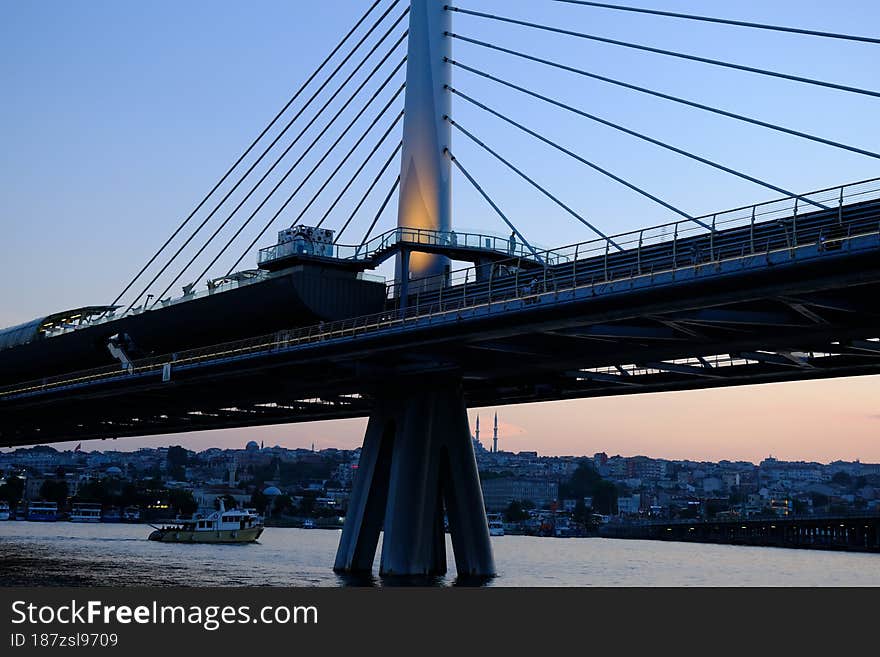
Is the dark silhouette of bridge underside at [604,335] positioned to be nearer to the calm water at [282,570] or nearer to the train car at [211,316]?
the train car at [211,316]

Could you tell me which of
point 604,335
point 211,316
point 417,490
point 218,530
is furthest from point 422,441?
point 218,530

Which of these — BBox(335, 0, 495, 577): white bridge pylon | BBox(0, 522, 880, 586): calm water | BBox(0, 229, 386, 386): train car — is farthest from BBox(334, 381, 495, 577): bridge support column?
BBox(0, 229, 386, 386): train car

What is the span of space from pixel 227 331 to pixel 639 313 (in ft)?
106

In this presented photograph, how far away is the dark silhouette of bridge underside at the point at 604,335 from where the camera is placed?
4016 cm

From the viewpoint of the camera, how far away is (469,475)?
61.4 m

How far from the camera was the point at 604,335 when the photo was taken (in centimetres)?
4859

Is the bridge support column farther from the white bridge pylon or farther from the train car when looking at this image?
the train car

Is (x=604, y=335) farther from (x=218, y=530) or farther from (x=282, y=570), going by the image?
(x=218, y=530)

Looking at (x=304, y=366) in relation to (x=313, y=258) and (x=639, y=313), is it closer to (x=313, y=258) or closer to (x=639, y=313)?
(x=313, y=258)

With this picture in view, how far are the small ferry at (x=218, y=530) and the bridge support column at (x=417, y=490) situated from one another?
59607 mm

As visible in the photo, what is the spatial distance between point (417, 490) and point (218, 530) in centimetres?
6731

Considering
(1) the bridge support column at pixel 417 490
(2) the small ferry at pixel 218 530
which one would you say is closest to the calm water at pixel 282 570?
(1) the bridge support column at pixel 417 490

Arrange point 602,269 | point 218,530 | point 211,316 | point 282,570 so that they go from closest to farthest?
point 602,269
point 211,316
point 282,570
point 218,530

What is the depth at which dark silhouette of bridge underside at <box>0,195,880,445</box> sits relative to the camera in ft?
132
